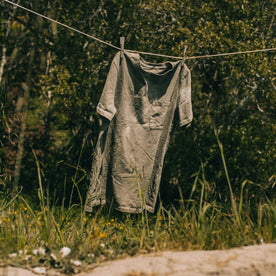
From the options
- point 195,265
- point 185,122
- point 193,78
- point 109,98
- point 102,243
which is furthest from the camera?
point 193,78

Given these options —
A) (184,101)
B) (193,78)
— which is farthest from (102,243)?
(193,78)

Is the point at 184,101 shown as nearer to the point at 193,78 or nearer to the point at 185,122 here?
the point at 185,122

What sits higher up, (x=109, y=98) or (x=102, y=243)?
(x=109, y=98)

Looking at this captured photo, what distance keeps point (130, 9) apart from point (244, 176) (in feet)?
10.7

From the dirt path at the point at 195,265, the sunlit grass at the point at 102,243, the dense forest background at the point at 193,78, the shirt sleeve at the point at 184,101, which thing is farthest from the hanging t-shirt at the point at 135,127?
the dense forest background at the point at 193,78

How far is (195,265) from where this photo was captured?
7.24 feet

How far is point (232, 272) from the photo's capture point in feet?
7.06

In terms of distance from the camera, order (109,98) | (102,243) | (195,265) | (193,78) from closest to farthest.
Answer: (195,265) < (102,243) < (109,98) < (193,78)

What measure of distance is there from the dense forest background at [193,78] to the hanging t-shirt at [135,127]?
5.71 ft

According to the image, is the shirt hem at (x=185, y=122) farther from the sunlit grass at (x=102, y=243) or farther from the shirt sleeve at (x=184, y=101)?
the sunlit grass at (x=102, y=243)

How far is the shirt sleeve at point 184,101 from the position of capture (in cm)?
350

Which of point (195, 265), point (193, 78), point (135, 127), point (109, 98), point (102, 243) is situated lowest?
point (102, 243)

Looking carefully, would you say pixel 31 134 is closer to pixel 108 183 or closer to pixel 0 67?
pixel 0 67

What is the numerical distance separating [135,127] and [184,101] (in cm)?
53
